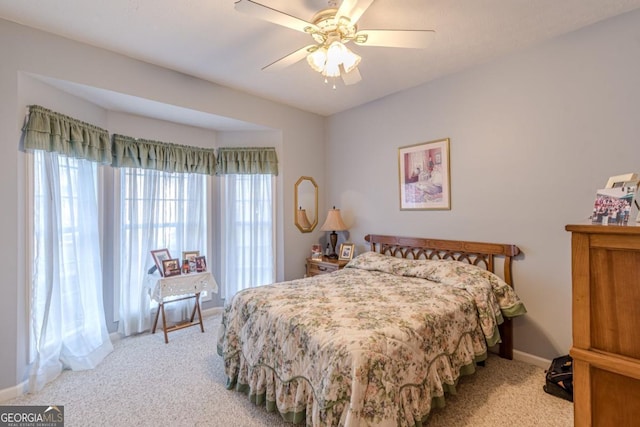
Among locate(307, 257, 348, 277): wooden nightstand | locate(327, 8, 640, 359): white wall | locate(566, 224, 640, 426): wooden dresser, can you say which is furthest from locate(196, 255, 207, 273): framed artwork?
locate(566, 224, 640, 426): wooden dresser

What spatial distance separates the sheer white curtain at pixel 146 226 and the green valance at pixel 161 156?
9cm

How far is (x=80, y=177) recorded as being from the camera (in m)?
2.68

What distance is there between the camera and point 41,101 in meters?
2.34

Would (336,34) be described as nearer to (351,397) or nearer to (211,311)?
(351,397)

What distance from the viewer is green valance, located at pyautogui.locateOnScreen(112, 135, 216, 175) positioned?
10.1 feet

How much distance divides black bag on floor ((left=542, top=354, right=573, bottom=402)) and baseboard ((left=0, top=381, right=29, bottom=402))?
382 centimetres

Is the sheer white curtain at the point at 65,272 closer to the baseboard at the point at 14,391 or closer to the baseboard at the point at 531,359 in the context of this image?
the baseboard at the point at 14,391

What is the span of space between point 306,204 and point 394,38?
2585mm

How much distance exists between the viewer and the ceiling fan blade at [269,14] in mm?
→ 1500

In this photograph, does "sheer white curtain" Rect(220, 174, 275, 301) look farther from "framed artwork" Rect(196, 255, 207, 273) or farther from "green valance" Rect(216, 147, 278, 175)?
"framed artwork" Rect(196, 255, 207, 273)

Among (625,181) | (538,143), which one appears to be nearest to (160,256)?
(625,181)

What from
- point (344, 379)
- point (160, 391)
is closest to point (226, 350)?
point (160, 391)

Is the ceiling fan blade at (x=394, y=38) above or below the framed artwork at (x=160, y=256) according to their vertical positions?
above

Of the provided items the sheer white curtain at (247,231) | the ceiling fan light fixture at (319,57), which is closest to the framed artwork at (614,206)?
the ceiling fan light fixture at (319,57)
